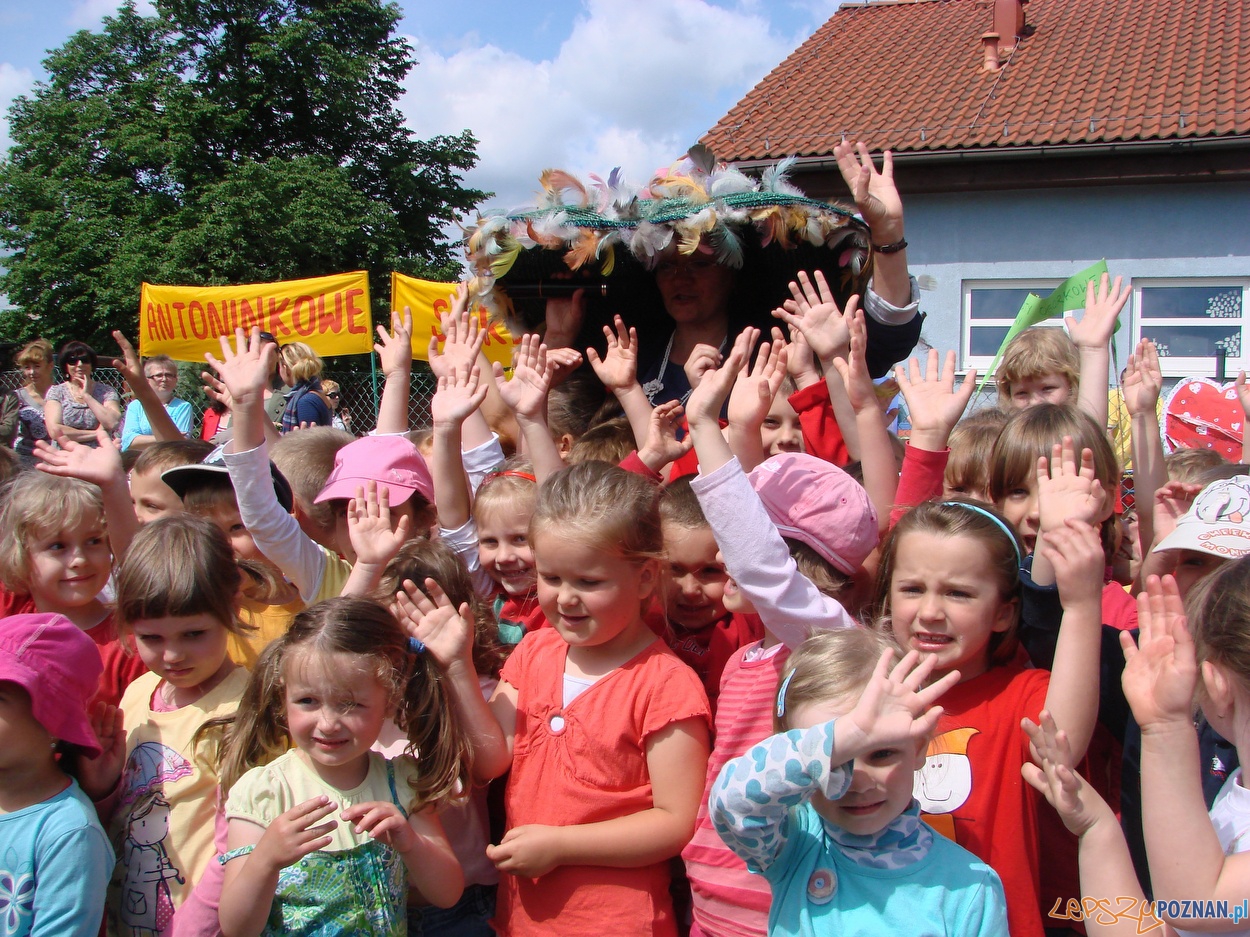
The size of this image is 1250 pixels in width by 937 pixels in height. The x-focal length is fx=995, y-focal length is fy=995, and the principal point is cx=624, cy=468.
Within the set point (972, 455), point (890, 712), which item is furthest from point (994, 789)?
point (972, 455)

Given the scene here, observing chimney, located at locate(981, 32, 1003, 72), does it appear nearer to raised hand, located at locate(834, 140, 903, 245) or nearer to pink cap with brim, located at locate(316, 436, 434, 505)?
raised hand, located at locate(834, 140, 903, 245)

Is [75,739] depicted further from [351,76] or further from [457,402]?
[351,76]

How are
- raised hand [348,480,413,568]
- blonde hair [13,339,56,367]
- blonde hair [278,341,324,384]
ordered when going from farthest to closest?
blonde hair [13,339,56,367], blonde hair [278,341,324,384], raised hand [348,480,413,568]

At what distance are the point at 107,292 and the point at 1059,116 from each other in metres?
22.1

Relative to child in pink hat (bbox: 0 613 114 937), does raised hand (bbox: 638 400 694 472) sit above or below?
above

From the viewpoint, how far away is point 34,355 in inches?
297

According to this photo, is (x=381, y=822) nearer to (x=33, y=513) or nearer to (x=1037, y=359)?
(x=33, y=513)

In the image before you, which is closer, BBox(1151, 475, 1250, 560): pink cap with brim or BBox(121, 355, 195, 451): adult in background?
BBox(1151, 475, 1250, 560): pink cap with brim

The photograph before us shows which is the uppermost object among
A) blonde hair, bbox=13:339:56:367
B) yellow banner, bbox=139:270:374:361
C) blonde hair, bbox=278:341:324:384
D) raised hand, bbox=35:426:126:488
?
yellow banner, bbox=139:270:374:361

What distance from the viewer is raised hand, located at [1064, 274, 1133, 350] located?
313cm

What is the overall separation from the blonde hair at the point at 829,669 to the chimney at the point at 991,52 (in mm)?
14054

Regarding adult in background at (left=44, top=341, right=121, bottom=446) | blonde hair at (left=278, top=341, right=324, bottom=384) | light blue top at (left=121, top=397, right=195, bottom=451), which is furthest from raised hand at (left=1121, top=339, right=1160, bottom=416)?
light blue top at (left=121, top=397, right=195, bottom=451)

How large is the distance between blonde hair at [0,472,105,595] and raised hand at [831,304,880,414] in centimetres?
213

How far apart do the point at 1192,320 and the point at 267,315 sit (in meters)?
10.0
